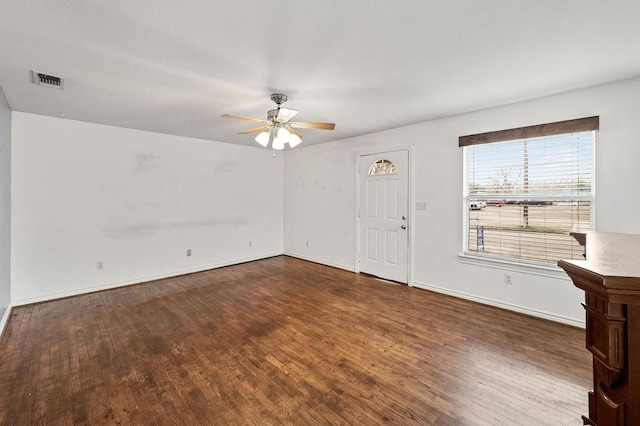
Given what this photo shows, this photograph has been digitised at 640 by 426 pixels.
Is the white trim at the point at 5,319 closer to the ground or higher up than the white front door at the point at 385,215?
closer to the ground

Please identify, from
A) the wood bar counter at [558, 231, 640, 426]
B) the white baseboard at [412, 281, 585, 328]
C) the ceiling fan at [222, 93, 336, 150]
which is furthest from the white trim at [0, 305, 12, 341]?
the white baseboard at [412, 281, 585, 328]

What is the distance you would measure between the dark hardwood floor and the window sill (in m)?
0.52

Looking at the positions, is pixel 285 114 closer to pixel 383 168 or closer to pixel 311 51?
pixel 311 51

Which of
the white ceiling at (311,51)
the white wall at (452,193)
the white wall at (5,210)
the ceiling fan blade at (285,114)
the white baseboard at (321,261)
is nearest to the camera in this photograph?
the white ceiling at (311,51)

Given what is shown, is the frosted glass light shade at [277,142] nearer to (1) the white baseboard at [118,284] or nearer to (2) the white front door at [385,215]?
(2) the white front door at [385,215]

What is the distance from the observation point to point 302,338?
264 cm

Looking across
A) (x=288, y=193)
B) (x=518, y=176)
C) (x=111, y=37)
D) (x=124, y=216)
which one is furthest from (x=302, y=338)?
(x=288, y=193)

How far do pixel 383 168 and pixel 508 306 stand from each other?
100 inches

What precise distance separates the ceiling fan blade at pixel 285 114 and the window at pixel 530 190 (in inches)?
88.1

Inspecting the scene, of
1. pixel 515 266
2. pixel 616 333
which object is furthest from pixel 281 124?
pixel 515 266

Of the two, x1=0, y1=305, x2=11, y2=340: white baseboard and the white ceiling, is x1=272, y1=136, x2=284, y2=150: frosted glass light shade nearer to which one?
the white ceiling

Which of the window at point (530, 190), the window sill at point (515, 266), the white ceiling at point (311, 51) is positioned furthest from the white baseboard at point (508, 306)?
the white ceiling at point (311, 51)

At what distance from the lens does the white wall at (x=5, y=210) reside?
2.90 meters

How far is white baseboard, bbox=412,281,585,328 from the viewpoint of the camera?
2.86 meters
